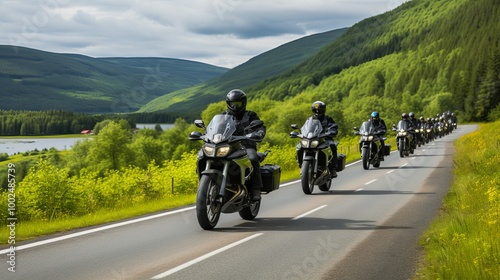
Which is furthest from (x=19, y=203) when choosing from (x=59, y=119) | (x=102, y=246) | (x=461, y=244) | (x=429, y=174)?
(x=59, y=119)

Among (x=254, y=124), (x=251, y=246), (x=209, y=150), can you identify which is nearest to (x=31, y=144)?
(x=254, y=124)

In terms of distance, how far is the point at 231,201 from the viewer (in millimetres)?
9469

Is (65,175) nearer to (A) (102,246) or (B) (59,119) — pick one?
(A) (102,246)

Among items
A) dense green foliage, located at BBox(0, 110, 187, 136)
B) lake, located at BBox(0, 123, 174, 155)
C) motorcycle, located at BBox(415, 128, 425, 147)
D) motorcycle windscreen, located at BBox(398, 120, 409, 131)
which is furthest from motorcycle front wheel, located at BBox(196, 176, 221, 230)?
dense green foliage, located at BBox(0, 110, 187, 136)

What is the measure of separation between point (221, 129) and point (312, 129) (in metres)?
6.73

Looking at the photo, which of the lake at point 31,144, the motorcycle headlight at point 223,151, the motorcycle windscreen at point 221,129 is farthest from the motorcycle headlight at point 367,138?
the lake at point 31,144

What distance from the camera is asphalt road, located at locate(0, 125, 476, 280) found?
22.0 feet

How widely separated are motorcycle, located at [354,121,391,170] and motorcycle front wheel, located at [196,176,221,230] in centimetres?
1559

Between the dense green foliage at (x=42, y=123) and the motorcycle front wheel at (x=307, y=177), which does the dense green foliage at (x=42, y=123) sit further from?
the motorcycle front wheel at (x=307, y=177)

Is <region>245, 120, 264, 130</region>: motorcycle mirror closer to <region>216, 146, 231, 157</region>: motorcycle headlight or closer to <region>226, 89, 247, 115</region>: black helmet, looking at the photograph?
<region>226, 89, 247, 115</region>: black helmet

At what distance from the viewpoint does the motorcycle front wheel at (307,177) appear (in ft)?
50.3

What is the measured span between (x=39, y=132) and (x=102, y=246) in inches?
3903

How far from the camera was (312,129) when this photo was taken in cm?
1576

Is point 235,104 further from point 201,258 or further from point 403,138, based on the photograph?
point 403,138
